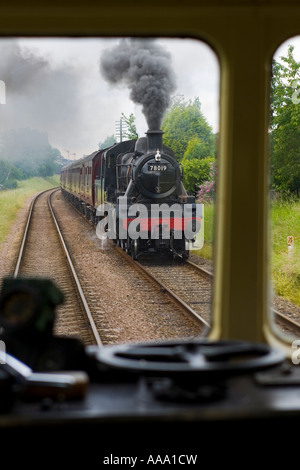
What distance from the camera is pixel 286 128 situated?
1539 centimetres

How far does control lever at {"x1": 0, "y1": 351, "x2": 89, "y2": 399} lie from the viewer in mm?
1628

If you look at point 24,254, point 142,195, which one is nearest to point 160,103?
point 142,195

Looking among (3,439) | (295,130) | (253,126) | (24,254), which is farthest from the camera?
(295,130)

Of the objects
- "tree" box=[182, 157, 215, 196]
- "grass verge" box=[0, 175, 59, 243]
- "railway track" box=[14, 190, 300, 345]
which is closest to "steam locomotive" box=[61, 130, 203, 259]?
"railway track" box=[14, 190, 300, 345]

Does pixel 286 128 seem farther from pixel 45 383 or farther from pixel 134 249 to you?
pixel 45 383

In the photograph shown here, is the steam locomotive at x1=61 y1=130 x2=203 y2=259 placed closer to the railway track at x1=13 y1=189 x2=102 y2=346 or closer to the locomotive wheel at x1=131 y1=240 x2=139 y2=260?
the locomotive wheel at x1=131 y1=240 x2=139 y2=260

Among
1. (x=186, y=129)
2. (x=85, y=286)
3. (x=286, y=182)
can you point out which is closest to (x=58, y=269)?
(x=85, y=286)

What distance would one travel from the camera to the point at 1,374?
5.21ft

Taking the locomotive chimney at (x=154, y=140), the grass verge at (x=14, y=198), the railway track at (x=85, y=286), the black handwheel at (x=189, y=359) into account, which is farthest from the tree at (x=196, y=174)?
the black handwheel at (x=189, y=359)

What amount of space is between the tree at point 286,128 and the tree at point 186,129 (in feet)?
5.39

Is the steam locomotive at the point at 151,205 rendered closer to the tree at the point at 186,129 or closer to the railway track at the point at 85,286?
the railway track at the point at 85,286

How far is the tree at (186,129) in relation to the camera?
16.5 meters
